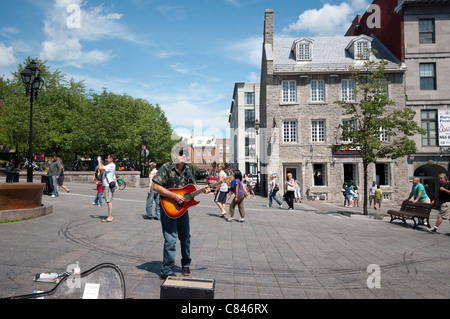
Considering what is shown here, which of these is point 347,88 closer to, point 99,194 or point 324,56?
point 324,56

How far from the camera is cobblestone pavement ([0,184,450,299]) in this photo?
4.32 m

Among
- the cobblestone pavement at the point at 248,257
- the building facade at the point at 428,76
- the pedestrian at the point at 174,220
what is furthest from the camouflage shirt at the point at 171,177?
the building facade at the point at 428,76

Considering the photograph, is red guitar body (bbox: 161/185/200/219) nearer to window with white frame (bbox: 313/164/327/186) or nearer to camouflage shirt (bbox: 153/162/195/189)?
camouflage shirt (bbox: 153/162/195/189)

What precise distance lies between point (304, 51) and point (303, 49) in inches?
7.9

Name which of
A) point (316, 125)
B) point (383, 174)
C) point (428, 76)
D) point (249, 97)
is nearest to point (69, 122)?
point (316, 125)

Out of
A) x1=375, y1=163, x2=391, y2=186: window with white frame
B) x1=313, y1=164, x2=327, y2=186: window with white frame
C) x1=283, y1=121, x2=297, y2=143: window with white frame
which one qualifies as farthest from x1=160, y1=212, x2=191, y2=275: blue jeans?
x1=375, y1=163, x2=391, y2=186: window with white frame

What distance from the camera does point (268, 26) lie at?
28.1 metres

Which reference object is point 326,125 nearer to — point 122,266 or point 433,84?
point 433,84

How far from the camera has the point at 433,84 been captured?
965 inches

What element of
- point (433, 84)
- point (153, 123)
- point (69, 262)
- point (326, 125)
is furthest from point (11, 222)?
point (153, 123)

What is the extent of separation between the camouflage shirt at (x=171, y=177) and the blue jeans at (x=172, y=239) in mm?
483

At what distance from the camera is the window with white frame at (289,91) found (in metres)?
26.2

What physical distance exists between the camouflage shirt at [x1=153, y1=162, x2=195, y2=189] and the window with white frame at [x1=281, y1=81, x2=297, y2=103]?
900 inches

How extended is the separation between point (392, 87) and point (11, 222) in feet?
90.2
